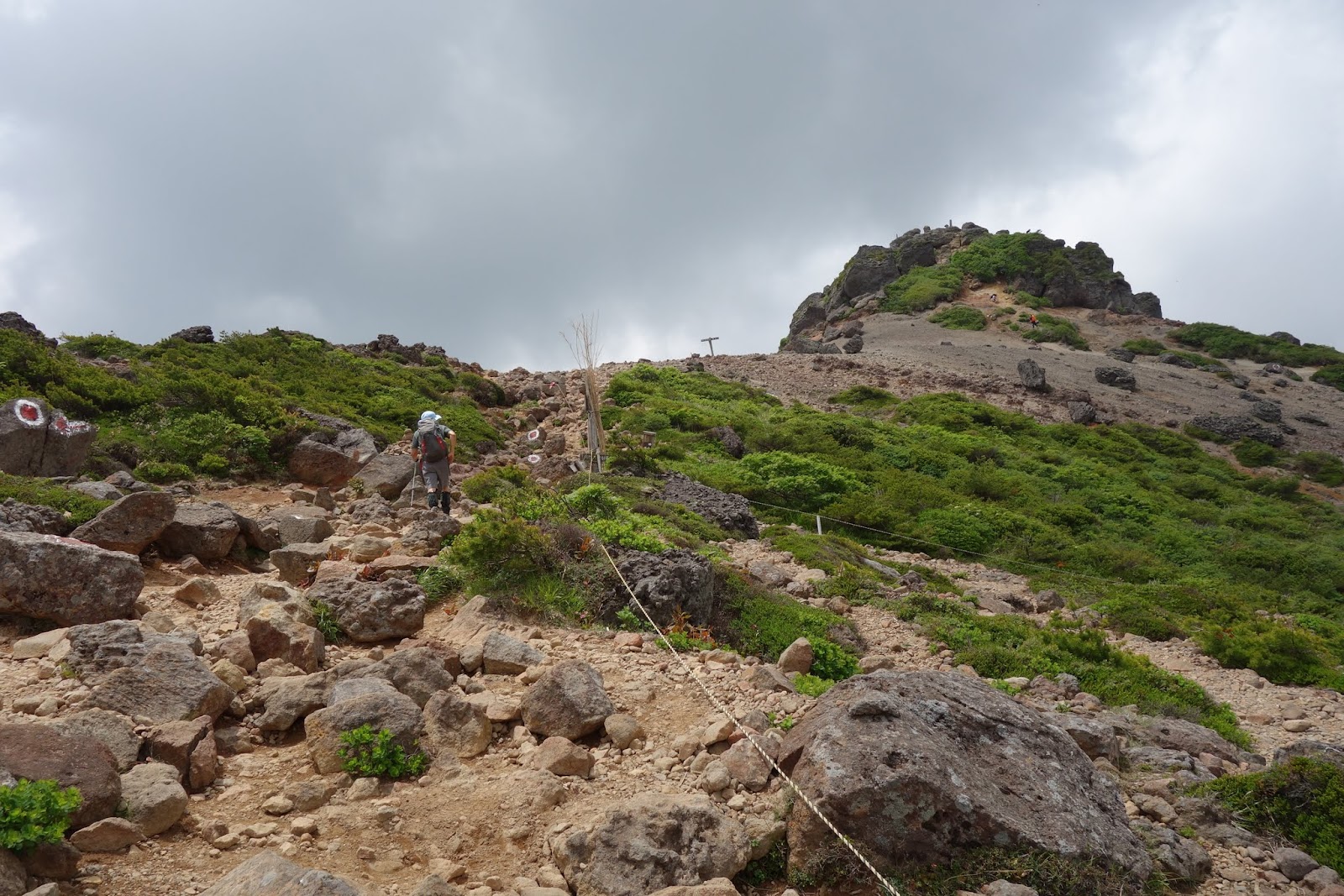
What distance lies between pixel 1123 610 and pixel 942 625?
4.17 meters

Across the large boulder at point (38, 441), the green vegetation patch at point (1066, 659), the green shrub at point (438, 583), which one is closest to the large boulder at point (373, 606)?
the green shrub at point (438, 583)

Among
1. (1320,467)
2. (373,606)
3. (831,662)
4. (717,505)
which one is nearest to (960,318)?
(1320,467)

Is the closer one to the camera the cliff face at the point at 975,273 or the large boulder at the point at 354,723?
the large boulder at the point at 354,723

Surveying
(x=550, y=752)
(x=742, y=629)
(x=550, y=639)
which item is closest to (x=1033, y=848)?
(x=550, y=752)

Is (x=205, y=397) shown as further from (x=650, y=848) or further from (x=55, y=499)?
(x=650, y=848)

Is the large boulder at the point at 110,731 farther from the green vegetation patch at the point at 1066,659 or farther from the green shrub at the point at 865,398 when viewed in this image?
the green shrub at the point at 865,398

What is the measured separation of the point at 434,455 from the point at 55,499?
4116mm

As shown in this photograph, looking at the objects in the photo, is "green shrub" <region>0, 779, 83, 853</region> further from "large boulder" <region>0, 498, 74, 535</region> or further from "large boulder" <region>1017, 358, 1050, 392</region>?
"large boulder" <region>1017, 358, 1050, 392</region>

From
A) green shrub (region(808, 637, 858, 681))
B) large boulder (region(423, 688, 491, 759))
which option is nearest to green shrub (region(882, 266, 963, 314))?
green shrub (region(808, 637, 858, 681))

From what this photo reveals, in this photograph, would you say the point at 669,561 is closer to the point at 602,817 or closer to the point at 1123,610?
the point at 602,817

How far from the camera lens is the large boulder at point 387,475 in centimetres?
1181

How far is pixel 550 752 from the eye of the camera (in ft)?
14.1

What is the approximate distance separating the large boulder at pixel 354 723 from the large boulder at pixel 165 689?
1.85ft

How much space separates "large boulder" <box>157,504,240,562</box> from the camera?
751 cm
